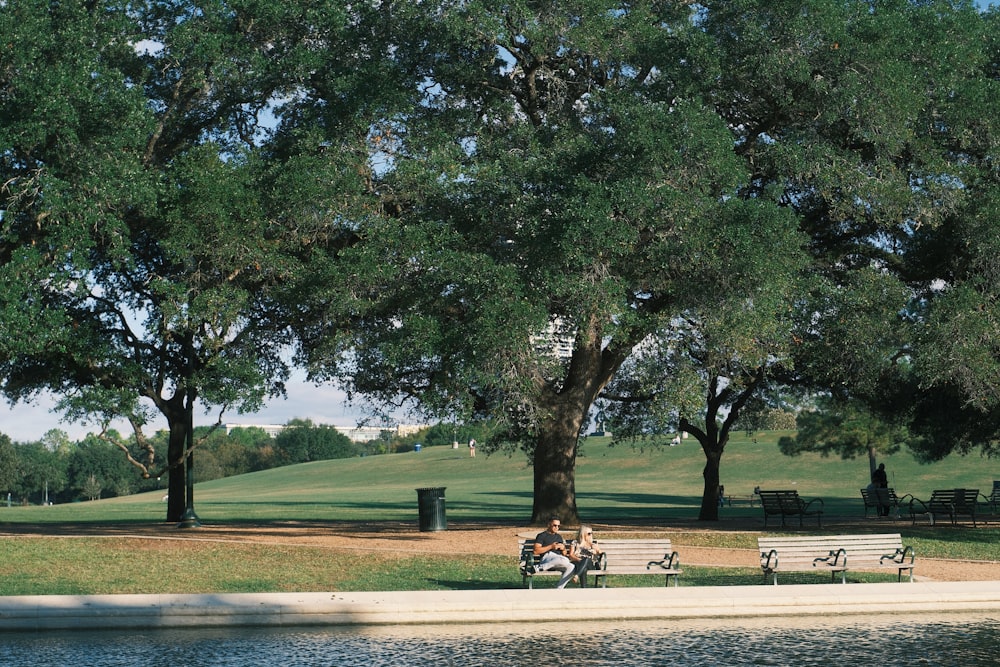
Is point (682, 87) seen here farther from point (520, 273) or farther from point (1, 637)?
point (1, 637)

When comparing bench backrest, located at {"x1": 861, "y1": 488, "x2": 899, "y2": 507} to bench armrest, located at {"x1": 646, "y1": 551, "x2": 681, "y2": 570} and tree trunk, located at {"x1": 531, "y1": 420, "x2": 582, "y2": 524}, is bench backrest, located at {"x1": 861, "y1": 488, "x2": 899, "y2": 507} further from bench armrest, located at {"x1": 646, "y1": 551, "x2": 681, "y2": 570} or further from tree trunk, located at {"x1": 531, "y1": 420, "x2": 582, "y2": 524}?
bench armrest, located at {"x1": 646, "y1": 551, "x2": 681, "y2": 570}

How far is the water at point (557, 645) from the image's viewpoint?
11203mm

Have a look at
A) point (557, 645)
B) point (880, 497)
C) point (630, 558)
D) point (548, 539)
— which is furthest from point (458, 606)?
point (880, 497)

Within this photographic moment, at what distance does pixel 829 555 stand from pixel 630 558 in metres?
3.04

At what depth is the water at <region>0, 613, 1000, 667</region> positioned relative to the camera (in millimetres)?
11203

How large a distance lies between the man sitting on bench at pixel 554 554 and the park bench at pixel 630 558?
18 centimetres

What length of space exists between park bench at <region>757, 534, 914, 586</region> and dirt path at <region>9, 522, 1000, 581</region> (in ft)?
A: 4.20

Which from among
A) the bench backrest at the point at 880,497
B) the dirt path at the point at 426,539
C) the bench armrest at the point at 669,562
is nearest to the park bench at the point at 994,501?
the bench backrest at the point at 880,497

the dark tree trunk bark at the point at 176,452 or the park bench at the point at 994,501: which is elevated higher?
the dark tree trunk bark at the point at 176,452

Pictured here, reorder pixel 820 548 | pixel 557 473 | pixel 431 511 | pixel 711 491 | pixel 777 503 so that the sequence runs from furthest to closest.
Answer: pixel 711 491 → pixel 777 503 → pixel 557 473 → pixel 431 511 → pixel 820 548

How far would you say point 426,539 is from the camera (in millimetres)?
25281

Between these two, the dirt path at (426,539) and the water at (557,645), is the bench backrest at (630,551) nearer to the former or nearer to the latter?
the water at (557,645)

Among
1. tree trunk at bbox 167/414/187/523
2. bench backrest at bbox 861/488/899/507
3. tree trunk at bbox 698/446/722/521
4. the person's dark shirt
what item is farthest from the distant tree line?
the person's dark shirt

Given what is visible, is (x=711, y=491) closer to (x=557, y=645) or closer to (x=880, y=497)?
(x=880, y=497)
